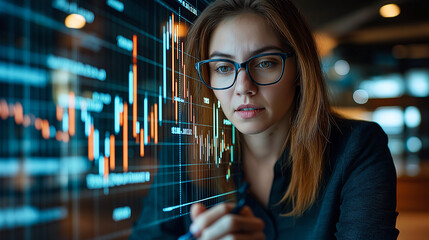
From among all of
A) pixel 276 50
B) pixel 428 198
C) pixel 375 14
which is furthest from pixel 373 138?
pixel 428 198

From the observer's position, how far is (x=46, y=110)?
337 mm

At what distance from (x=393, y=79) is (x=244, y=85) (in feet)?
16.9

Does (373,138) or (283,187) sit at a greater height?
(373,138)

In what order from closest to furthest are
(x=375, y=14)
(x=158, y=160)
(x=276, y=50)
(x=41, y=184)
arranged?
(x=41, y=184)
(x=158, y=160)
(x=276, y=50)
(x=375, y=14)

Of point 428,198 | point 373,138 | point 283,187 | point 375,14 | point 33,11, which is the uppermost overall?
point 375,14

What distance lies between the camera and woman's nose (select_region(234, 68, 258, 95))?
2.26 feet

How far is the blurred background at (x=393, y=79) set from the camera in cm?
468

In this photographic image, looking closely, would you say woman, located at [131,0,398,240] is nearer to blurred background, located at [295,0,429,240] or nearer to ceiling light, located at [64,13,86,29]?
ceiling light, located at [64,13,86,29]

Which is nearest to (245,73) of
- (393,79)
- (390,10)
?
(390,10)

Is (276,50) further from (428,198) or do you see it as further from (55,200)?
(428,198)

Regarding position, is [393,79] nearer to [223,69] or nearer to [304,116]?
[304,116]

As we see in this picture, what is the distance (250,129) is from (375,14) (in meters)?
4.34

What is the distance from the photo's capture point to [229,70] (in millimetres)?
703

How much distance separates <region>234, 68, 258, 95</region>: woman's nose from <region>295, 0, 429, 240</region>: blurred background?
3963 mm
